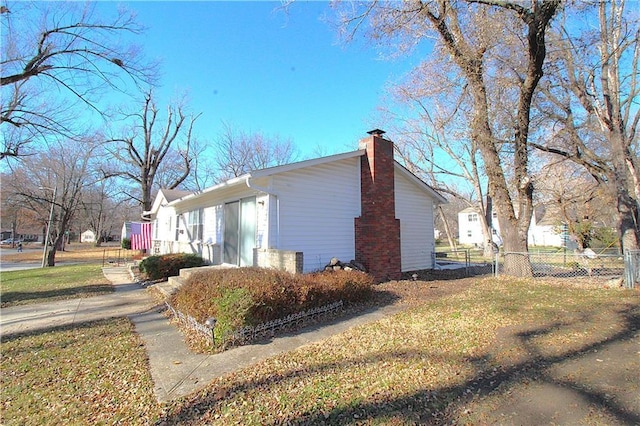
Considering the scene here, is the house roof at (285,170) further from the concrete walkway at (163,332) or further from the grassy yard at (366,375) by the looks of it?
the grassy yard at (366,375)

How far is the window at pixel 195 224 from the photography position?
535 inches

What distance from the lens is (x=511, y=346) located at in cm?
436

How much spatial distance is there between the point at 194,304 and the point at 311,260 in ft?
→ 14.6

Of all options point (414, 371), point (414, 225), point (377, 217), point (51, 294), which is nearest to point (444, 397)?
point (414, 371)

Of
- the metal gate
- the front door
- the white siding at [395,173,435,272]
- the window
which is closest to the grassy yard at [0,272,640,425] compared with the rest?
the metal gate

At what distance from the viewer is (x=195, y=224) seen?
14.1 metres

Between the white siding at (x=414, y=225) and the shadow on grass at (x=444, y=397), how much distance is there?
8.08 m

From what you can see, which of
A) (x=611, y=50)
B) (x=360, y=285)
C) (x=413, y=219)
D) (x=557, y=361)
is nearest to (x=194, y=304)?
(x=360, y=285)

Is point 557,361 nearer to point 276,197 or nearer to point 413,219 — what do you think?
A: point 276,197

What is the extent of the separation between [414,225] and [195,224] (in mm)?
8994

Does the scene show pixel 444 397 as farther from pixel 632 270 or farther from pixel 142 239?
pixel 142 239

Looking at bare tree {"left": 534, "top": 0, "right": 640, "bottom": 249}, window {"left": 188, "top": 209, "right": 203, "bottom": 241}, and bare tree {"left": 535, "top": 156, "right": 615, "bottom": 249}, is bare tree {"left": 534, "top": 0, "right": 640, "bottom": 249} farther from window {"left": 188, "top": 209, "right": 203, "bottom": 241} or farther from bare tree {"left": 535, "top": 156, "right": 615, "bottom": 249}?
window {"left": 188, "top": 209, "right": 203, "bottom": 241}

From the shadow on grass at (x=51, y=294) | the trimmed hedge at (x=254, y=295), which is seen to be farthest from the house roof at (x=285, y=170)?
the shadow on grass at (x=51, y=294)

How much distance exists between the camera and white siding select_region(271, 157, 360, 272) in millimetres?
9117
